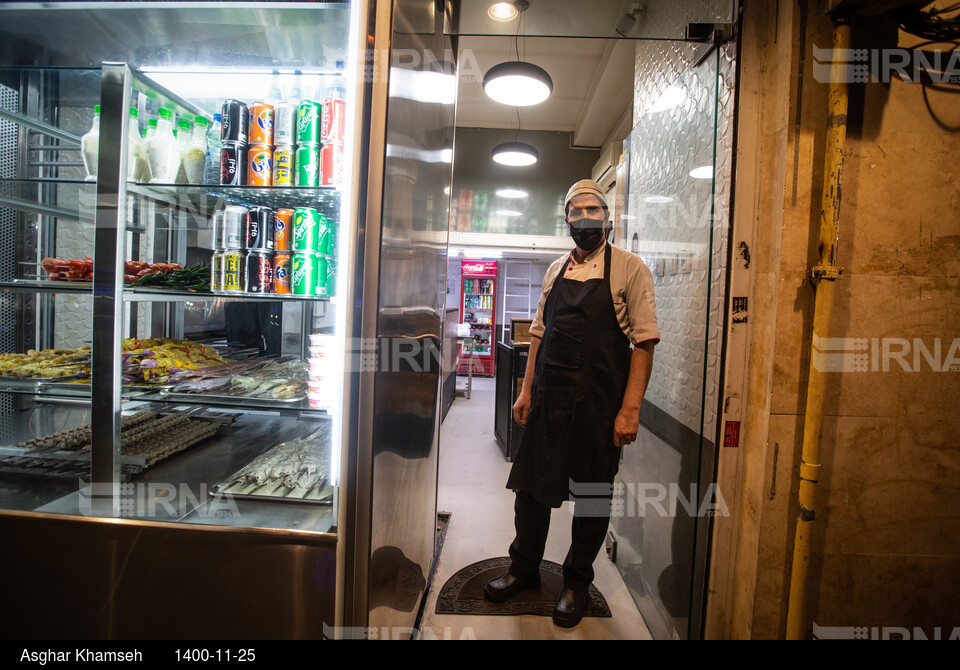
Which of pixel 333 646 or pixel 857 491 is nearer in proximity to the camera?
pixel 333 646

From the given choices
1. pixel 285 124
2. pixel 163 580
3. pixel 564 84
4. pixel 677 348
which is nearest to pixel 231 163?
pixel 285 124

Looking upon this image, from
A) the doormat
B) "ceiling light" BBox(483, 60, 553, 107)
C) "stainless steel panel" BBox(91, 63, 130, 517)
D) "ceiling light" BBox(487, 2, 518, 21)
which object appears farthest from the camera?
"ceiling light" BBox(483, 60, 553, 107)

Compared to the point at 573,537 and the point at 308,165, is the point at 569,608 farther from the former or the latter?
the point at 308,165

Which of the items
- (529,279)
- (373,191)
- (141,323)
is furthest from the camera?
(529,279)

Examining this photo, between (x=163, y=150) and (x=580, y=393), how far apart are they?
181cm

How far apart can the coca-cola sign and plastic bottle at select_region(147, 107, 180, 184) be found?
7384 millimetres

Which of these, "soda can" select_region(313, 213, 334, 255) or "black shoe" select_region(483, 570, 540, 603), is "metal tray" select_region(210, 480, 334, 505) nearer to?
"soda can" select_region(313, 213, 334, 255)

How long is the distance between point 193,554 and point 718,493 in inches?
68.4

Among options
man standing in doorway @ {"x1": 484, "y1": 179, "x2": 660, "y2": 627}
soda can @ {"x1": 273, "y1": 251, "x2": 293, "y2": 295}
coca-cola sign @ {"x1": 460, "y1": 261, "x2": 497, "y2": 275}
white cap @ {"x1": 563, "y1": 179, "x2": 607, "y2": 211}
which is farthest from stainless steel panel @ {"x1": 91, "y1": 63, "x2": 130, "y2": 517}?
coca-cola sign @ {"x1": 460, "y1": 261, "x2": 497, "y2": 275}

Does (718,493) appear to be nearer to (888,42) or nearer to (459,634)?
(459,634)

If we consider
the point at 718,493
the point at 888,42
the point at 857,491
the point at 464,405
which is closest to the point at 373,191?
the point at 718,493

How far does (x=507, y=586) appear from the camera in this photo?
80.9 inches

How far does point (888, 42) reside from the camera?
56.4 inches

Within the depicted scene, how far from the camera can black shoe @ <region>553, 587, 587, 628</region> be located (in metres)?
1.88
